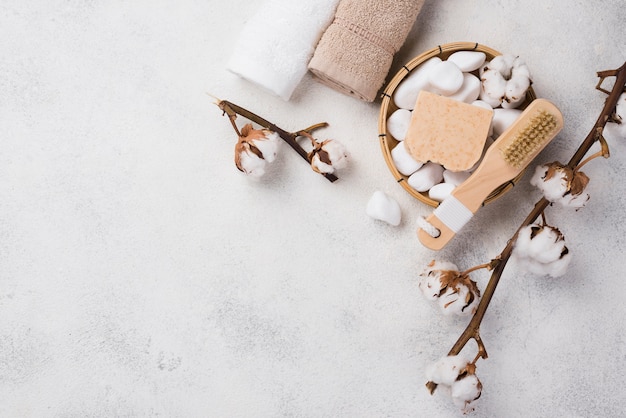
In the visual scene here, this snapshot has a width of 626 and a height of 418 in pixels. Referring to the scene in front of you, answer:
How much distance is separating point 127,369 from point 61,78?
1.74 feet

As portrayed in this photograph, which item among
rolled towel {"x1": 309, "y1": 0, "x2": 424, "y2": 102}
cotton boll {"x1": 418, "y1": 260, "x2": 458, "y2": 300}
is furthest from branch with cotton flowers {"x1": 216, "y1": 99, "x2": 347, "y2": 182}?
cotton boll {"x1": 418, "y1": 260, "x2": 458, "y2": 300}

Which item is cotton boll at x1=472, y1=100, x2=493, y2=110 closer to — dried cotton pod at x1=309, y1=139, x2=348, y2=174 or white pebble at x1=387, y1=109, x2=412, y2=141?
white pebble at x1=387, y1=109, x2=412, y2=141

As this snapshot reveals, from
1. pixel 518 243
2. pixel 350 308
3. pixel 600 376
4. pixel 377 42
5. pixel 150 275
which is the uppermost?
pixel 377 42

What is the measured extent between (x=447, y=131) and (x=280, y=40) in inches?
11.6

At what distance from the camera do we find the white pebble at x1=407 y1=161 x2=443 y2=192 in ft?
2.89

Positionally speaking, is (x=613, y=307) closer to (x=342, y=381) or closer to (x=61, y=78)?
(x=342, y=381)

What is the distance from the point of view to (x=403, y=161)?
2.90 ft

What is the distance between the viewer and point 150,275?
38.8 inches

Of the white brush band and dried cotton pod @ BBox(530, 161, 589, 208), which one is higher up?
dried cotton pod @ BBox(530, 161, 589, 208)

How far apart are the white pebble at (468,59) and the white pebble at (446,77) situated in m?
0.02

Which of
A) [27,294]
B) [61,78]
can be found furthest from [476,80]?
[27,294]

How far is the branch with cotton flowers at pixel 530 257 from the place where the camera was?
0.83 m

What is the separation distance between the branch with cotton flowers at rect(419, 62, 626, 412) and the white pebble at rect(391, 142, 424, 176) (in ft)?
0.53

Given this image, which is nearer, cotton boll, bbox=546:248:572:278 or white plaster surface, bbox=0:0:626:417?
cotton boll, bbox=546:248:572:278
